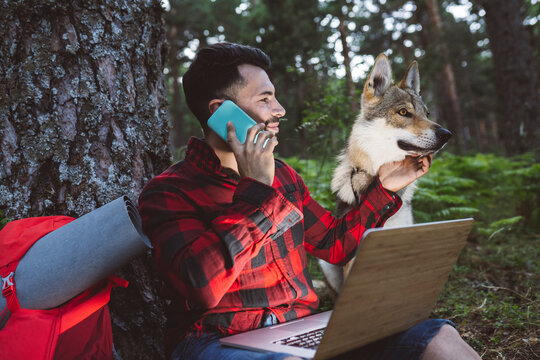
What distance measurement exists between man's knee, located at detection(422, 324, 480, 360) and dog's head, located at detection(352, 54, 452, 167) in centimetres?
168

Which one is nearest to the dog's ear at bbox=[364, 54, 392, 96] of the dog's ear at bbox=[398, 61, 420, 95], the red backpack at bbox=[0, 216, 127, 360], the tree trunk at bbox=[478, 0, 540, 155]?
the dog's ear at bbox=[398, 61, 420, 95]

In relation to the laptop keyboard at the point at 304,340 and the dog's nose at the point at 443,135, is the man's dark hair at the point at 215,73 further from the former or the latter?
the dog's nose at the point at 443,135

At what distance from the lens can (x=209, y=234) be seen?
4.92ft

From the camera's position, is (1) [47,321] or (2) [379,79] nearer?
(1) [47,321]

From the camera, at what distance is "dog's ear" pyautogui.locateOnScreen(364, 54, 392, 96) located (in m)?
3.33

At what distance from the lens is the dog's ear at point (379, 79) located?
3332 mm

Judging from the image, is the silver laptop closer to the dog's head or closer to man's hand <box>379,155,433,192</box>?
man's hand <box>379,155,433,192</box>

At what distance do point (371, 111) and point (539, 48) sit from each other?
13.4 meters

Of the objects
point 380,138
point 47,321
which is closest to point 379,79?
point 380,138

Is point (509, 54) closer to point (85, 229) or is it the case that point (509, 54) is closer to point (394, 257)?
point (394, 257)

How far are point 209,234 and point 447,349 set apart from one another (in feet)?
3.75

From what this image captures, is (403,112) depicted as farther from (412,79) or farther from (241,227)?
(241,227)

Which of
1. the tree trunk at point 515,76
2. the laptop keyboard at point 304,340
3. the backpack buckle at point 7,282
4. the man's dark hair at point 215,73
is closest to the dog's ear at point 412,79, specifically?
the man's dark hair at point 215,73

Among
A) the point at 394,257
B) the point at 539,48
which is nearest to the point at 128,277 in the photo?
the point at 394,257
